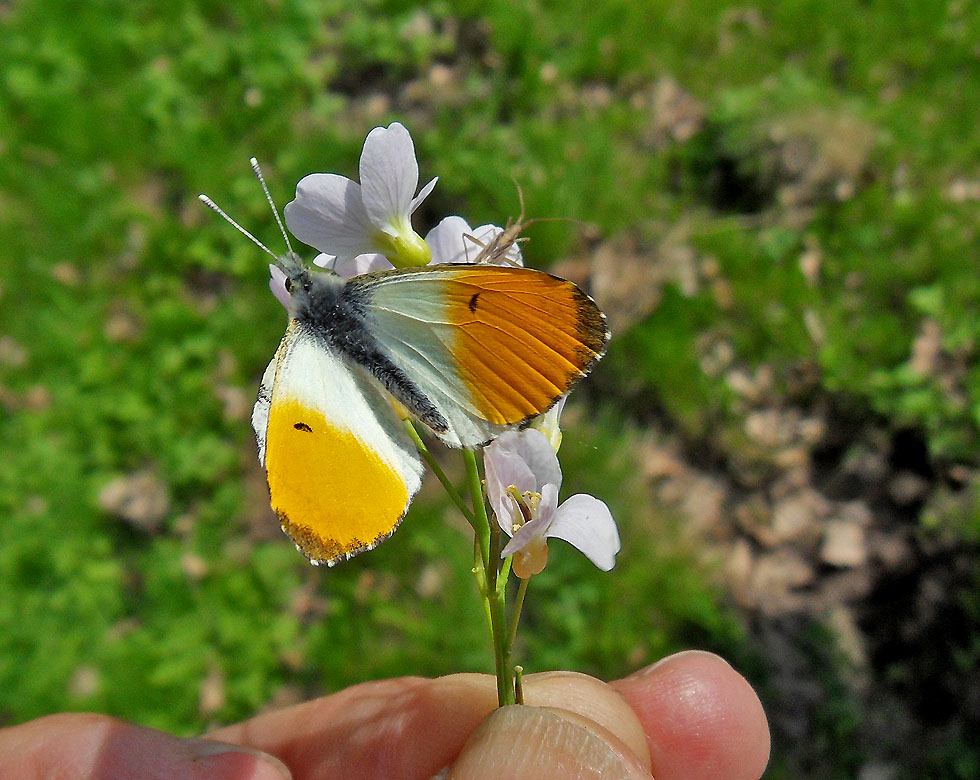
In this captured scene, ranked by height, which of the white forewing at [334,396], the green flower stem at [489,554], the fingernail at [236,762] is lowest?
the fingernail at [236,762]

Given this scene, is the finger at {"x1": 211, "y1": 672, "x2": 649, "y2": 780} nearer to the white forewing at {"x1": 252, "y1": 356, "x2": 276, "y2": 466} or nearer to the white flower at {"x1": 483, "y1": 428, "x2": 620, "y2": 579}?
the white flower at {"x1": 483, "y1": 428, "x2": 620, "y2": 579}

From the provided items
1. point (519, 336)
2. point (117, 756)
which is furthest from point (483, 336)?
point (117, 756)

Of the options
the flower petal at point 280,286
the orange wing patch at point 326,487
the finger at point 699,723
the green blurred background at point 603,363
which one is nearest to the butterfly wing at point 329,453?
the orange wing patch at point 326,487

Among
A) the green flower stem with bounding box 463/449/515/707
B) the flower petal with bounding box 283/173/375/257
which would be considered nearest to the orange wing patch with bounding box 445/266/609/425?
the green flower stem with bounding box 463/449/515/707

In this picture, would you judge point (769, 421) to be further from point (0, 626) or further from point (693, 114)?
point (0, 626)

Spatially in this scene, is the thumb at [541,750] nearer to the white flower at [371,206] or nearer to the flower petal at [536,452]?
the flower petal at [536,452]

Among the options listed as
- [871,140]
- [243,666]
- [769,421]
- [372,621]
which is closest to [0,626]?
[243,666]
